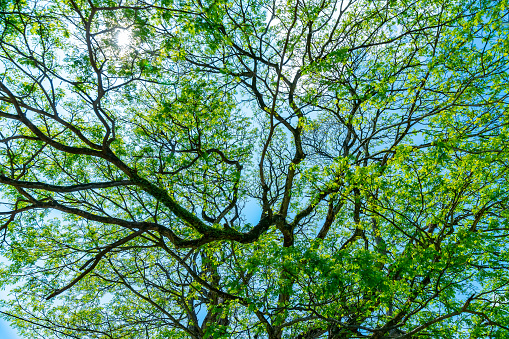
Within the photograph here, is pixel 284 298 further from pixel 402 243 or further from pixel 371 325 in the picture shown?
pixel 402 243

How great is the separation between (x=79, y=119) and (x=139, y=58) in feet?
10.4

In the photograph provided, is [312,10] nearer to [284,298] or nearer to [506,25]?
[506,25]

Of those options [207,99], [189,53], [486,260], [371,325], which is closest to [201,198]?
[207,99]

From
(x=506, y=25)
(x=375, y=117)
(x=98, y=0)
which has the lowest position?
(x=98, y=0)

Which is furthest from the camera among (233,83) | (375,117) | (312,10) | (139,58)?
(375,117)

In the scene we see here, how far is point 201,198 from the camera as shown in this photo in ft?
31.8

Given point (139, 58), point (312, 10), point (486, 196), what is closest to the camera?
point (139, 58)

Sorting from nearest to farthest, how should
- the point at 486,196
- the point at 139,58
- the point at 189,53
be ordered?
the point at 139,58, the point at 486,196, the point at 189,53

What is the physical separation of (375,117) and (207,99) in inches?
209

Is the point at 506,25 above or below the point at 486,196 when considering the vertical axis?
above

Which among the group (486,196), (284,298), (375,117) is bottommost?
(284,298)

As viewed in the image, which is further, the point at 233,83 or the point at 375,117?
the point at 375,117

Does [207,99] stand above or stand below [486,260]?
above

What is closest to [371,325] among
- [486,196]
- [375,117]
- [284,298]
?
[284,298]
